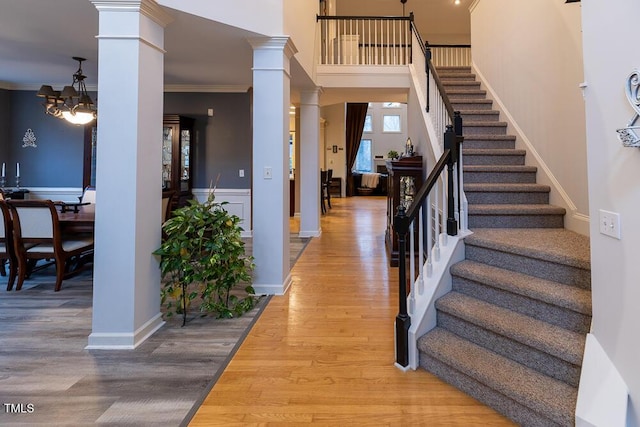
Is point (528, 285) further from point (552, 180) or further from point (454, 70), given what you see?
point (454, 70)

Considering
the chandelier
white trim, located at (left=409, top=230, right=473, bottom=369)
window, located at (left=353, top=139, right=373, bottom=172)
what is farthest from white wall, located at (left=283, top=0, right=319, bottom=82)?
window, located at (left=353, top=139, right=373, bottom=172)

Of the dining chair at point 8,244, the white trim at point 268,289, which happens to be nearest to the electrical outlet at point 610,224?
the white trim at point 268,289

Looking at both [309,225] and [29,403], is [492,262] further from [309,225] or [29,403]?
[309,225]

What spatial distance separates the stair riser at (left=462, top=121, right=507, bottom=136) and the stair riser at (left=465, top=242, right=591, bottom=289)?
2.21 m

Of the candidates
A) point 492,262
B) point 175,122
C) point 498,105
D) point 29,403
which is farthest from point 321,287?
point 175,122

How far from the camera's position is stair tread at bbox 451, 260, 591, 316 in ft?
5.83

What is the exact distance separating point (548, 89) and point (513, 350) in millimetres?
2583

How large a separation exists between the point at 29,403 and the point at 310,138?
4894mm

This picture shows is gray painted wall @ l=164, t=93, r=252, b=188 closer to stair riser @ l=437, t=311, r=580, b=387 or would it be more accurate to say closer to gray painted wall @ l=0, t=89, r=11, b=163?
gray painted wall @ l=0, t=89, r=11, b=163

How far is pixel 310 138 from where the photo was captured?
5887 mm

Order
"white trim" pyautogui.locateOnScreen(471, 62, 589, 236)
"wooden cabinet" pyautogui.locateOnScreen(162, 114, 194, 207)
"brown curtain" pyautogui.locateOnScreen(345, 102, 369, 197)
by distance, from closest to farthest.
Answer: "white trim" pyautogui.locateOnScreen(471, 62, 589, 236), "wooden cabinet" pyautogui.locateOnScreen(162, 114, 194, 207), "brown curtain" pyautogui.locateOnScreen(345, 102, 369, 197)

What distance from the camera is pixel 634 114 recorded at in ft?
4.35

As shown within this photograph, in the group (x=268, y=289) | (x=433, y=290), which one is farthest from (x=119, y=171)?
(x=433, y=290)

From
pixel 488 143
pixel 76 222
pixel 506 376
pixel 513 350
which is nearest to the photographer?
pixel 506 376
